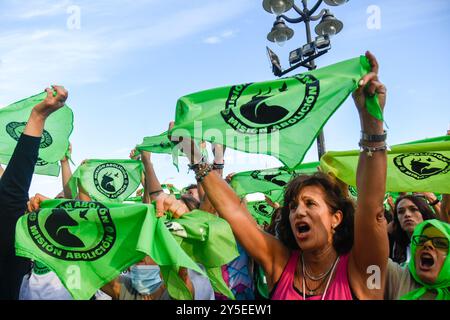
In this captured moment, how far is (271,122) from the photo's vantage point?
2.45 m

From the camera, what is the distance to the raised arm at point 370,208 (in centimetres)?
201

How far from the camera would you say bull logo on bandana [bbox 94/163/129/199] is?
620 centimetres

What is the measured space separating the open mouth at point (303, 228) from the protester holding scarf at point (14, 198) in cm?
132

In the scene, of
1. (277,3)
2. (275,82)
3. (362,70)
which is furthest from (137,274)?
(277,3)

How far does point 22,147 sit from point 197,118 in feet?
3.17

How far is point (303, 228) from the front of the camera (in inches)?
89.4

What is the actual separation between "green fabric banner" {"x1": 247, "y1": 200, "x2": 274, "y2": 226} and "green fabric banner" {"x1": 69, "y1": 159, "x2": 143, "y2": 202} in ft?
5.92

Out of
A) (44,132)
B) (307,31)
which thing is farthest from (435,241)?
(307,31)

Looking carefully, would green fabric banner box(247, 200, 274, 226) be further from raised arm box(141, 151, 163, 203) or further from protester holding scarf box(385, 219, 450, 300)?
protester holding scarf box(385, 219, 450, 300)

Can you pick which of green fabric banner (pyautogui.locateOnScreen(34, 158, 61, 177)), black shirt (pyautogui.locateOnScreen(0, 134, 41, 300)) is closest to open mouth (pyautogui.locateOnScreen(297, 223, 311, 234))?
black shirt (pyautogui.locateOnScreen(0, 134, 41, 300))

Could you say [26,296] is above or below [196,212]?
below

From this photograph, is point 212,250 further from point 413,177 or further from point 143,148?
point 413,177

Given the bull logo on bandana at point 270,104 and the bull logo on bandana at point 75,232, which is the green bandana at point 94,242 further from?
the bull logo on bandana at point 270,104

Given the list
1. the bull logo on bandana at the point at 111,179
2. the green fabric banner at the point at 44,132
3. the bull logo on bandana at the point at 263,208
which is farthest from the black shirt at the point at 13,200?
the bull logo on bandana at the point at 263,208
